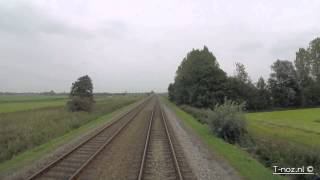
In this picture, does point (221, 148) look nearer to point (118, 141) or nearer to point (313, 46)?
point (118, 141)

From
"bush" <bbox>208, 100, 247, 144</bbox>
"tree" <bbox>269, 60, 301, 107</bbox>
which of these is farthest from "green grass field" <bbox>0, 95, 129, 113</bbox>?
"tree" <bbox>269, 60, 301, 107</bbox>

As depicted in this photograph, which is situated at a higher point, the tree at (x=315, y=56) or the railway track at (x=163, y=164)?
the tree at (x=315, y=56)

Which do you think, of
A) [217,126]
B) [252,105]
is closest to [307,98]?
[252,105]

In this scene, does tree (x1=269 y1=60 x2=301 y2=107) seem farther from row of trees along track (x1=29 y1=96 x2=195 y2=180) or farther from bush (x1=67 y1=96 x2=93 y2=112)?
row of trees along track (x1=29 y1=96 x2=195 y2=180)

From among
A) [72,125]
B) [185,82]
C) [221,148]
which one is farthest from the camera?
[185,82]

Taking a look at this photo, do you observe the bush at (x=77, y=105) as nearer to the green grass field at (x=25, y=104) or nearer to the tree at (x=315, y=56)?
the green grass field at (x=25, y=104)

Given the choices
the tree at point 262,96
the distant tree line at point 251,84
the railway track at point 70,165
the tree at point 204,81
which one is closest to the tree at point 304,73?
the distant tree line at point 251,84

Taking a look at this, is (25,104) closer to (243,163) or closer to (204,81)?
(204,81)

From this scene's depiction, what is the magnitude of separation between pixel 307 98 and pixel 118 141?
7826 centimetres

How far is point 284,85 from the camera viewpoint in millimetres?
89562

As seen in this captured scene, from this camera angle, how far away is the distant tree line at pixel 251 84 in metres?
65.2

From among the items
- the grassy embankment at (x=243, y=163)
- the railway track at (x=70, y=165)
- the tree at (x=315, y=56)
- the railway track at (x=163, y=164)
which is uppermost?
the tree at (x=315, y=56)

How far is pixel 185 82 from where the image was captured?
75.2m

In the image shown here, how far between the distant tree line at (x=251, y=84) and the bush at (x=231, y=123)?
128ft
